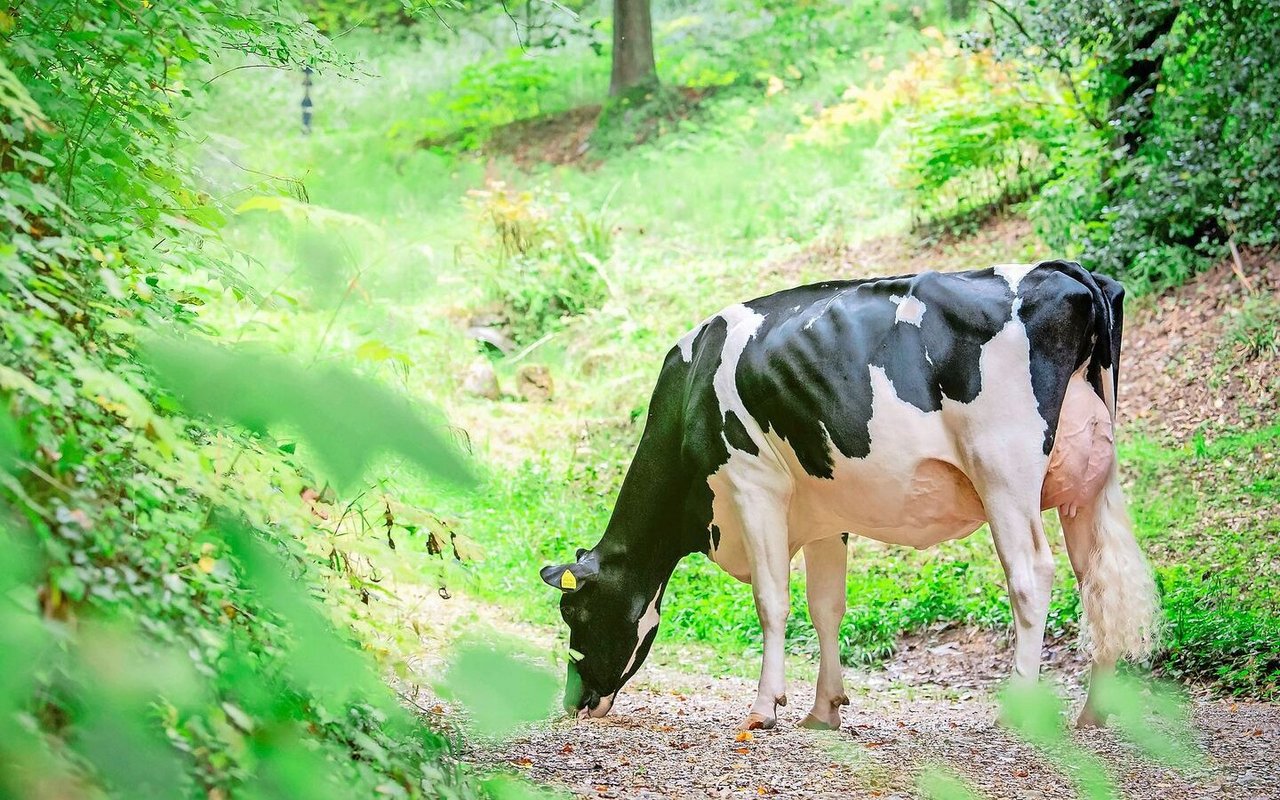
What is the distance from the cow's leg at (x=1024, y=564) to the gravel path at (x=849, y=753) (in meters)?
0.24

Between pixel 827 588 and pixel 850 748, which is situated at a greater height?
pixel 827 588

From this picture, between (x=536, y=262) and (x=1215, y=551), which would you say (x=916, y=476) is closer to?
(x=1215, y=551)

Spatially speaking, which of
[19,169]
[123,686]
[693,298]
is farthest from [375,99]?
[123,686]

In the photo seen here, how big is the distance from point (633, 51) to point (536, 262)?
7262 mm

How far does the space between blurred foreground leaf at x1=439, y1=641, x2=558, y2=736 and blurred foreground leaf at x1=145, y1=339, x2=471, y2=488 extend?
367 mm

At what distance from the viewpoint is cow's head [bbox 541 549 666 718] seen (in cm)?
501

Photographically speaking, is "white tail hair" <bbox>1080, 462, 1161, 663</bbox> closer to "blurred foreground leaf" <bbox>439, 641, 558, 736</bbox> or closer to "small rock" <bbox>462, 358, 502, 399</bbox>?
"blurred foreground leaf" <bbox>439, 641, 558, 736</bbox>

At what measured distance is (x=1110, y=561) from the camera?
451 centimetres

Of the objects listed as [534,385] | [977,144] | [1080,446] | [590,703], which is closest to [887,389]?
[1080,446]

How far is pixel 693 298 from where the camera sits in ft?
41.0

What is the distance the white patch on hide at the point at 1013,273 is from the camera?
174 inches

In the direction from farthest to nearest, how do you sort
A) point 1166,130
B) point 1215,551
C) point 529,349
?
point 529,349 → point 1166,130 → point 1215,551

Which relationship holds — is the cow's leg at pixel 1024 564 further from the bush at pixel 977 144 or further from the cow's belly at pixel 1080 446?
the bush at pixel 977 144

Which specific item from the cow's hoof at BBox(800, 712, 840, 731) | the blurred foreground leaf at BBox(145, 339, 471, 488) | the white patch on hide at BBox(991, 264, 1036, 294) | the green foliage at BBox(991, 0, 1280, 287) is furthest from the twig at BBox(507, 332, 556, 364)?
the blurred foreground leaf at BBox(145, 339, 471, 488)
